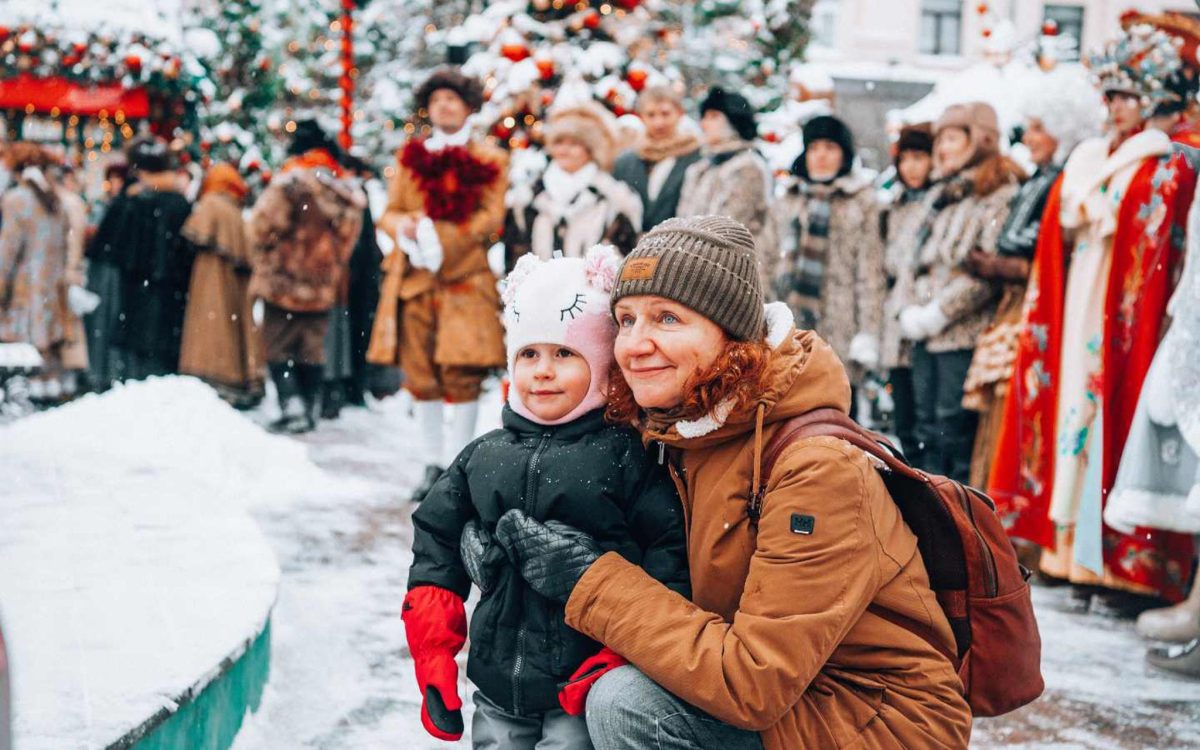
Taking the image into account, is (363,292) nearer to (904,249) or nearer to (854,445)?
(904,249)

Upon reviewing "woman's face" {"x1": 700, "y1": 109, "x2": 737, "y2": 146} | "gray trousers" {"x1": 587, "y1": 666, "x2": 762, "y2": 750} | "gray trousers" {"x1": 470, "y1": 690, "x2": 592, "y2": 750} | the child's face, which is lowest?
"gray trousers" {"x1": 470, "y1": 690, "x2": 592, "y2": 750}

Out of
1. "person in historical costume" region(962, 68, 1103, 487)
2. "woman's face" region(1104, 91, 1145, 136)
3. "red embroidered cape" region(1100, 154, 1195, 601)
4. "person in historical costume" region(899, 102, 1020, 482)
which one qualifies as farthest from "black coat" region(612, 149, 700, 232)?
"red embroidered cape" region(1100, 154, 1195, 601)

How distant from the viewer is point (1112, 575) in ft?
16.2

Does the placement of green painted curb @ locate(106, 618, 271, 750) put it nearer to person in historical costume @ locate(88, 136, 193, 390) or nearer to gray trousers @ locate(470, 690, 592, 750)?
gray trousers @ locate(470, 690, 592, 750)

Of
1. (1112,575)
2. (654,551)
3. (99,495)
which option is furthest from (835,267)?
(654,551)

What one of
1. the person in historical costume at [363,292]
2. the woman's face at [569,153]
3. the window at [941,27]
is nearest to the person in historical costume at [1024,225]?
the woman's face at [569,153]

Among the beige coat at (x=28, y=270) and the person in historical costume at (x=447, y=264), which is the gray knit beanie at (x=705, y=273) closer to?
the person in historical costume at (x=447, y=264)

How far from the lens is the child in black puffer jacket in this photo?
238 centimetres

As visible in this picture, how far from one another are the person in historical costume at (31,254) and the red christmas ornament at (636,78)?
14.9 ft

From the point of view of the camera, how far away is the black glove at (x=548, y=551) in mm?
2271

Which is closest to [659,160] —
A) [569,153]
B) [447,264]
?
[569,153]

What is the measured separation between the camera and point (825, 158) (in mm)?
6918

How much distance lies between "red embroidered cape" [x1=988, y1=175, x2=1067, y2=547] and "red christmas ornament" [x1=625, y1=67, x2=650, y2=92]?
5417mm

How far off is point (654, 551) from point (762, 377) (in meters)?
0.39
